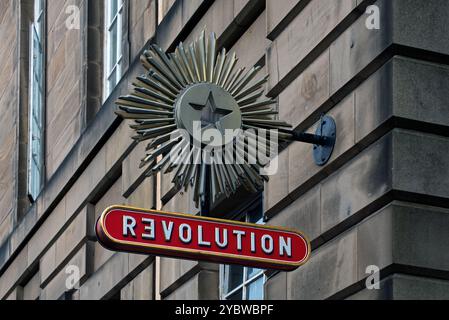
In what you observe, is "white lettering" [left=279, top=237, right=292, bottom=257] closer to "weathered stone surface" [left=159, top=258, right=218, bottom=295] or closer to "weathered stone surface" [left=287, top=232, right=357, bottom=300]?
"weathered stone surface" [left=287, top=232, right=357, bottom=300]

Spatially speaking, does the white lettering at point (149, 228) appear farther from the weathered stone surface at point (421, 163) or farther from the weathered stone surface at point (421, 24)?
the weathered stone surface at point (421, 24)

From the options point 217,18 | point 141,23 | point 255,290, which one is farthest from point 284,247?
Result: point 141,23

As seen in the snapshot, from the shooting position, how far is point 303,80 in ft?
52.4

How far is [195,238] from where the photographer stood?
43.8 ft

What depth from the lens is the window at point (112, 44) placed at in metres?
24.8

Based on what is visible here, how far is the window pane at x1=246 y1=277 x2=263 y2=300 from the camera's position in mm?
17547

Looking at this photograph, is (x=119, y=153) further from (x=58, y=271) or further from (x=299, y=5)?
(x=299, y=5)

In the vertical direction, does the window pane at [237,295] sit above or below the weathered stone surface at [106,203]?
below

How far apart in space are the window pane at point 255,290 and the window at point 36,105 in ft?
37.2

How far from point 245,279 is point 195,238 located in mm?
4875

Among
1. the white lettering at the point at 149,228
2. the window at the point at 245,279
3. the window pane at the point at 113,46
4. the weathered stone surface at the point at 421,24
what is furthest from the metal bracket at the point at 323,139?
the window pane at the point at 113,46

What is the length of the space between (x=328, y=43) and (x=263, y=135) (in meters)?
1.65

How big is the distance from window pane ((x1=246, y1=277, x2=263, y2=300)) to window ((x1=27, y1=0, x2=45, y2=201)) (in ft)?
37.2
